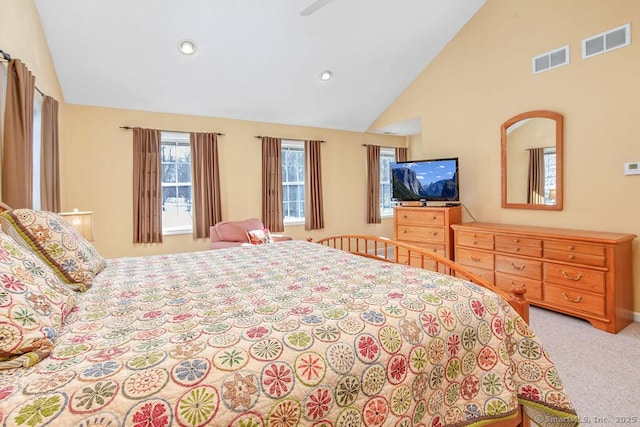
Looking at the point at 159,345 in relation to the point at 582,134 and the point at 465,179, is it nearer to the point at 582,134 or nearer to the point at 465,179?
the point at 582,134

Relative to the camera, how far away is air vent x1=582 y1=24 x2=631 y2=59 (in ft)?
9.57

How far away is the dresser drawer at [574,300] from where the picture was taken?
2764 millimetres

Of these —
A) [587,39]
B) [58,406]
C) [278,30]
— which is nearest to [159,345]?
[58,406]

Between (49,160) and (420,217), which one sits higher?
(49,160)

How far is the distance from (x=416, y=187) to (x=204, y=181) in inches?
117

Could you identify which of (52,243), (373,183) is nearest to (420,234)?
(373,183)

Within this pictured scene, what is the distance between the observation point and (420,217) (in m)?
4.43

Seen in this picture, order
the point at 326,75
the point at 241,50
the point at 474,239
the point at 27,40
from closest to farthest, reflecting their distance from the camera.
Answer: the point at 27,40, the point at 474,239, the point at 241,50, the point at 326,75

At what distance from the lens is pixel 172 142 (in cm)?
466

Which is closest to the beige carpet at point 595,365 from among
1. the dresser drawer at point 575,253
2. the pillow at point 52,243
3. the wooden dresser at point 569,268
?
the wooden dresser at point 569,268

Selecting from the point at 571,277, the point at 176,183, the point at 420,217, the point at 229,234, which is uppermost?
the point at 176,183

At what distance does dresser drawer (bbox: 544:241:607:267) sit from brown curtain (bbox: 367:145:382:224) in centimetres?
331

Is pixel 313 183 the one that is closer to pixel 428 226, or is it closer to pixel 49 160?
pixel 428 226

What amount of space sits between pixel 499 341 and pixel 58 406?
4.64 ft
